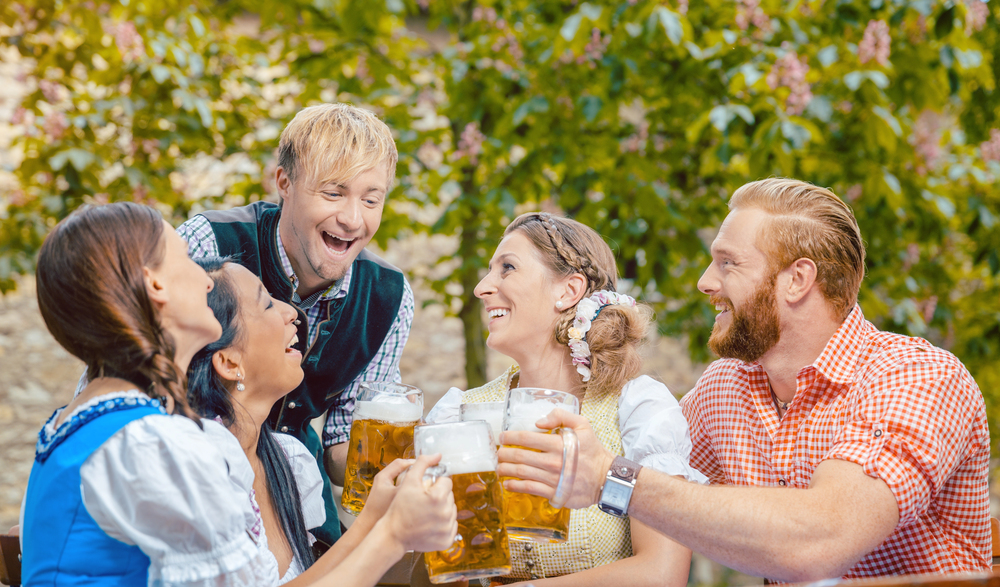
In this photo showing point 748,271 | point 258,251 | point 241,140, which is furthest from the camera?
point 241,140

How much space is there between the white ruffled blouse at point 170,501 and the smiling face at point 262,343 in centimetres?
53

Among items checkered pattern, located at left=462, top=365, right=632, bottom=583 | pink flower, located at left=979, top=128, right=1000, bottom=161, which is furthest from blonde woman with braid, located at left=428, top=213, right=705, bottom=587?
pink flower, located at left=979, top=128, right=1000, bottom=161

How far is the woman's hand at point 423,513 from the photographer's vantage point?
4.59 feet

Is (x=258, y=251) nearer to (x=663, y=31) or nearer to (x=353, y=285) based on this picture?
(x=353, y=285)

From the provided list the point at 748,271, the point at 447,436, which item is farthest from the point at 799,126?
the point at 447,436

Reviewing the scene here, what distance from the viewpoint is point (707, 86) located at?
3760 mm

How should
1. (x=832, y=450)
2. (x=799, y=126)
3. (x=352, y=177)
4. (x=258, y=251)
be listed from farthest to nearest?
1. (x=799, y=126)
2. (x=258, y=251)
3. (x=352, y=177)
4. (x=832, y=450)

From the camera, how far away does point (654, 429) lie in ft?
6.38

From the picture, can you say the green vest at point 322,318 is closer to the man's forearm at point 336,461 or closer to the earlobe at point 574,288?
the man's forearm at point 336,461

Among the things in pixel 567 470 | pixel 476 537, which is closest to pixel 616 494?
pixel 567 470

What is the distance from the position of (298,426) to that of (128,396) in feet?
3.77

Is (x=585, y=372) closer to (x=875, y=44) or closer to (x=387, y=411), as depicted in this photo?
(x=387, y=411)

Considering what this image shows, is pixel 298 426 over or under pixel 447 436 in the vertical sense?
under

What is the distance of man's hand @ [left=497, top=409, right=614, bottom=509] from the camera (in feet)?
4.99
